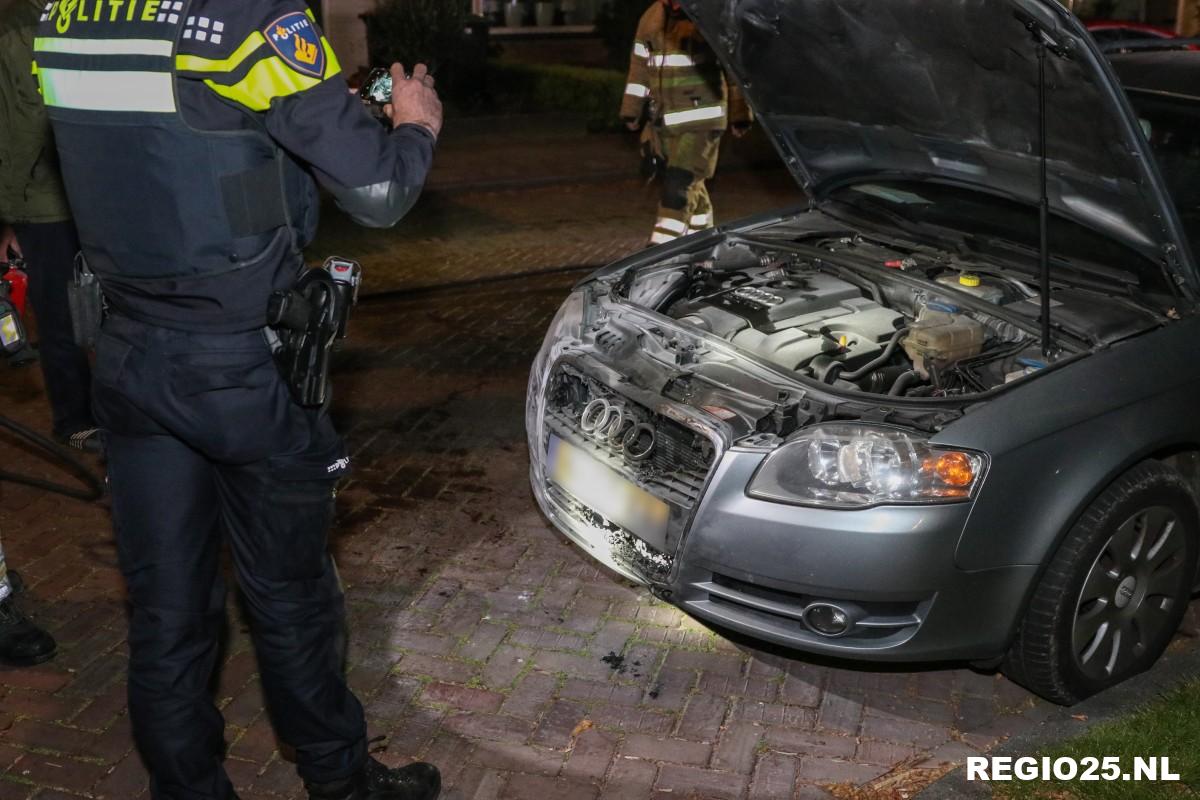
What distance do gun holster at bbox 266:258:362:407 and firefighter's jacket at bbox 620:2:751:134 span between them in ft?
17.6

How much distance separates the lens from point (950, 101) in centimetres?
426

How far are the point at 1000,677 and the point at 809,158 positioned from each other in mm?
2128

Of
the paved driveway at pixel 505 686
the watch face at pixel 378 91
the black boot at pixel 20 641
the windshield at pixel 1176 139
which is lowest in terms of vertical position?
the paved driveway at pixel 505 686

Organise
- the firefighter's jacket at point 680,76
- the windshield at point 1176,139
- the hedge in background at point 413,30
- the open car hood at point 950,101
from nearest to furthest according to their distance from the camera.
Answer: the open car hood at point 950,101
the windshield at point 1176,139
the firefighter's jacket at point 680,76
the hedge in background at point 413,30

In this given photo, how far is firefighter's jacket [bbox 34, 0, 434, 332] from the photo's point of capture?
9.19 feet

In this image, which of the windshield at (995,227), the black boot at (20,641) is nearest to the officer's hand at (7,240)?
the black boot at (20,641)

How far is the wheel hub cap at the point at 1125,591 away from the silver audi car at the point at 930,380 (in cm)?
1

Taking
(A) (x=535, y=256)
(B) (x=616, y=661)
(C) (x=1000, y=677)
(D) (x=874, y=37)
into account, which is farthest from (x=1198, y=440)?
(A) (x=535, y=256)

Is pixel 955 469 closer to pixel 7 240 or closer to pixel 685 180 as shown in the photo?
pixel 7 240

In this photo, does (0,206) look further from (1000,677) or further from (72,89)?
(1000,677)

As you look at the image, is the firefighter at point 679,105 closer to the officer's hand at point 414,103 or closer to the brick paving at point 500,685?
the brick paving at point 500,685

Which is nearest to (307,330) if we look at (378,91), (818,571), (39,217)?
(378,91)

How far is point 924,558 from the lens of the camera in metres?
3.49

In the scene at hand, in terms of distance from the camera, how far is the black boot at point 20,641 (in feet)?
13.5
